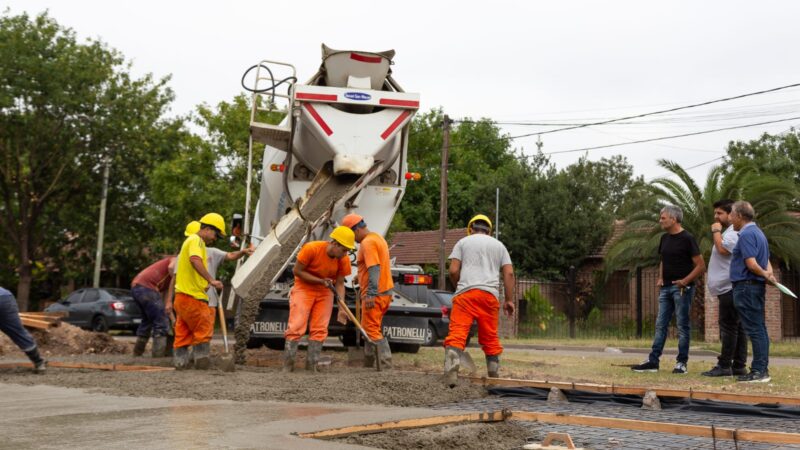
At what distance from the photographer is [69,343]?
15.2 metres

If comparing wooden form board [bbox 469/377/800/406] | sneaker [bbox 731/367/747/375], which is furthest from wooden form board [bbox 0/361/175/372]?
sneaker [bbox 731/367/747/375]

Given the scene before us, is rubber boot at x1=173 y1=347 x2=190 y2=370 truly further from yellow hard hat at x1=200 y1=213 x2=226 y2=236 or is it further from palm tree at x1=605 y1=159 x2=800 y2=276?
palm tree at x1=605 y1=159 x2=800 y2=276

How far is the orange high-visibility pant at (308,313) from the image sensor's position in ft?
32.8

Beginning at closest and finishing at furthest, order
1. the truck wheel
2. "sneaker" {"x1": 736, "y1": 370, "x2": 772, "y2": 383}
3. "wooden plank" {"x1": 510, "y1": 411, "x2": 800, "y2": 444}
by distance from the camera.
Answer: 1. "wooden plank" {"x1": 510, "y1": 411, "x2": 800, "y2": 444}
2. "sneaker" {"x1": 736, "y1": 370, "x2": 772, "y2": 383}
3. the truck wheel

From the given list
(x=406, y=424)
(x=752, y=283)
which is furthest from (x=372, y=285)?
(x=406, y=424)

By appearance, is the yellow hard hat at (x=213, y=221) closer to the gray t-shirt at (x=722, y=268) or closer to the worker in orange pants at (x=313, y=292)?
the worker in orange pants at (x=313, y=292)

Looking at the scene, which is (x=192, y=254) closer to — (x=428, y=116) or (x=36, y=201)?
(x=36, y=201)

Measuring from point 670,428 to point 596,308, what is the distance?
25394mm

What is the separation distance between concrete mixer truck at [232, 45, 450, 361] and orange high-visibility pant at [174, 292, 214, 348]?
2.24ft

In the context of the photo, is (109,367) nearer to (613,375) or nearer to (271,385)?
(271,385)

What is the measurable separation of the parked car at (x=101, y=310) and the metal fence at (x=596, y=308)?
35.8 ft

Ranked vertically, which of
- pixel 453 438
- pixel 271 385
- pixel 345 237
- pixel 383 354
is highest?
pixel 345 237

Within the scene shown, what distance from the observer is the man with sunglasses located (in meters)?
10.1

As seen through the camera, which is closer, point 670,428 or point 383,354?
point 670,428
